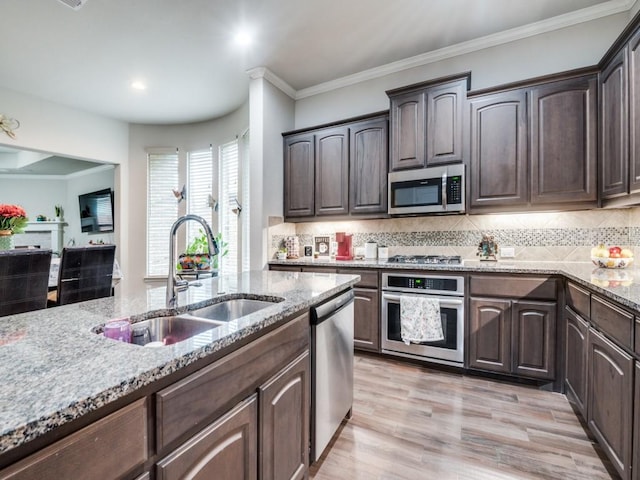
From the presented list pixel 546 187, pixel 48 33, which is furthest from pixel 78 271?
pixel 546 187

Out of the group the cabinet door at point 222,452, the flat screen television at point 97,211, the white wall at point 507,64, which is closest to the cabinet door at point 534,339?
the white wall at point 507,64

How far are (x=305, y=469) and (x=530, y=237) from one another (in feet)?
9.02

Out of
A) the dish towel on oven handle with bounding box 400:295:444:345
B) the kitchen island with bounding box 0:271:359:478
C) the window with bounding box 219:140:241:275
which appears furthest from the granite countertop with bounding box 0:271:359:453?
the window with bounding box 219:140:241:275

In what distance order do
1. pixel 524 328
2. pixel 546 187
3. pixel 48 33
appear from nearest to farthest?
pixel 524 328 → pixel 546 187 → pixel 48 33

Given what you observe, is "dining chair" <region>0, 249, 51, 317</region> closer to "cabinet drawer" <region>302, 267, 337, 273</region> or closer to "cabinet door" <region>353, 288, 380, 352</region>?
"cabinet drawer" <region>302, 267, 337, 273</region>

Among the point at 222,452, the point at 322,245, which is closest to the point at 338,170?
the point at 322,245

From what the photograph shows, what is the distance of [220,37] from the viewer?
2.88 meters

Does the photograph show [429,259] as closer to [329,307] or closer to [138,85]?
[329,307]

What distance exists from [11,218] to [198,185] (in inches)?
98.0

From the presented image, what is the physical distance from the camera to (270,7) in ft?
8.22

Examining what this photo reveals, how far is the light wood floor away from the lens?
160cm

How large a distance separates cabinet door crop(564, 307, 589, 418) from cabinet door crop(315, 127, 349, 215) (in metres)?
2.16

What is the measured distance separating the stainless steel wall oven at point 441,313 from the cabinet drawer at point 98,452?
8.01 ft

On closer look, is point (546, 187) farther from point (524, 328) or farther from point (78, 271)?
point (78, 271)
